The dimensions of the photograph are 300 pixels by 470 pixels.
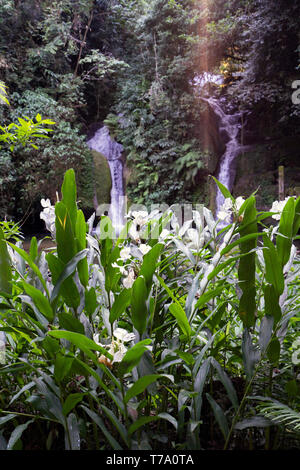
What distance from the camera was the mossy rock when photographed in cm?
627

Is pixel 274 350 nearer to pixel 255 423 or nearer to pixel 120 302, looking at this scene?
pixel 255 423

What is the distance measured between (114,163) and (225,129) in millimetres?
2237

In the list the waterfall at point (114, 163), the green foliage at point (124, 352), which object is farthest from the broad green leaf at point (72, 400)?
the waterfall at point (114, 163)

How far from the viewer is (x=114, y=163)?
256 inches

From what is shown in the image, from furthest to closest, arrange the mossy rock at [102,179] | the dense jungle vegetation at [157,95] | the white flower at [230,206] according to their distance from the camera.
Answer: the mossy rock at [102,179] < the dense jungle vegetation at [157,95] < the white flower at [230,206]

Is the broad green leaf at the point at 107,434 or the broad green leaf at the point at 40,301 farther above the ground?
the broad green leaf at the point at 40,301

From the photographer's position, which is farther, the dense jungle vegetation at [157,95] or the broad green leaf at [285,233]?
the dense jungle vegetation at [157,95]

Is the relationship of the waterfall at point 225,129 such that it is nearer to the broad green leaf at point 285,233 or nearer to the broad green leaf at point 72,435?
the broad green leaf at point 285,233

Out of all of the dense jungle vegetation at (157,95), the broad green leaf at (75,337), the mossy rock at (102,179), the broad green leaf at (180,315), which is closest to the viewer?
the broad green leaf at (75,337)

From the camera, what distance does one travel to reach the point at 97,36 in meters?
6.98

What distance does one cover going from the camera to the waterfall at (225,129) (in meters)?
5.79

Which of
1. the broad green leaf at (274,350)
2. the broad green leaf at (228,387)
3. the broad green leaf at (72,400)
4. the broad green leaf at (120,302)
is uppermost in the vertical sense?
the broad green leaf at (120,302)

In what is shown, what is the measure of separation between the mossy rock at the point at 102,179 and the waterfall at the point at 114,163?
89mm
